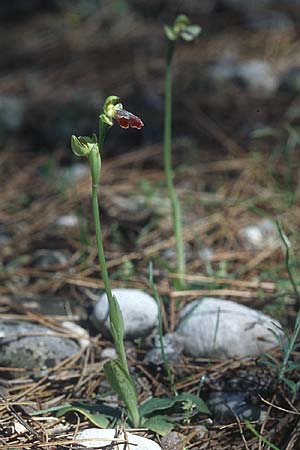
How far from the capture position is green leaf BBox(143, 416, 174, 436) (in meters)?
1.36

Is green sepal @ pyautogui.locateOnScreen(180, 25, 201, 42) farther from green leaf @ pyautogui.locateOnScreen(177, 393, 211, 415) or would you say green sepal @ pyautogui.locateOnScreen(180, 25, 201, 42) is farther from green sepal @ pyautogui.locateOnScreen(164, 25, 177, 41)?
green leaf @ pyautogui.locateOnScreen(177, 393, 211, 415)

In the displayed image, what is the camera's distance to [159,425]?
1365mm

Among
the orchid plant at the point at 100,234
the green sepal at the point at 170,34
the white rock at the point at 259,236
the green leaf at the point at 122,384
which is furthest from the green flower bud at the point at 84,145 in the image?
the white rock at the point at 259,236

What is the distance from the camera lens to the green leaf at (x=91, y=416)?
1.35 meters

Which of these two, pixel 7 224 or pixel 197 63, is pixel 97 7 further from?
pixel 7 224

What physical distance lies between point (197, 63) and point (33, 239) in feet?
5.53

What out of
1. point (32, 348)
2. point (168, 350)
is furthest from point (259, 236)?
point (32, 348)

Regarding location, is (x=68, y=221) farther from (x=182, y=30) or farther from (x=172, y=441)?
(x=172, y=441)

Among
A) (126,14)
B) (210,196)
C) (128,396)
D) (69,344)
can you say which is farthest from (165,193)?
(126,14)

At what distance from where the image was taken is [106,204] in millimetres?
2465

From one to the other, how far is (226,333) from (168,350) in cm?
15

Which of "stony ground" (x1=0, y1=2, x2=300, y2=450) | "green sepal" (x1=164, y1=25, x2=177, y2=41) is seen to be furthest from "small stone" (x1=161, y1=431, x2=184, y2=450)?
"green sepal" (x1=164, y1=25, x2=177, y2=41)

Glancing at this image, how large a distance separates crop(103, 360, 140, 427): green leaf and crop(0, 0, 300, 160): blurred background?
1.61 metres

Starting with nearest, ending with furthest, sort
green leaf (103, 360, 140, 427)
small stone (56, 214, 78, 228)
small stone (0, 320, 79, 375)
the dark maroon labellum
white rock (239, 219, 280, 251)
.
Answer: the dark maroon labellum → green leaf (103, 360, 140, 427) → small stone (0, 320, 79, 375) → white rock (239, 219, 280, 251) → small stone (56, 214, 78, 228)
